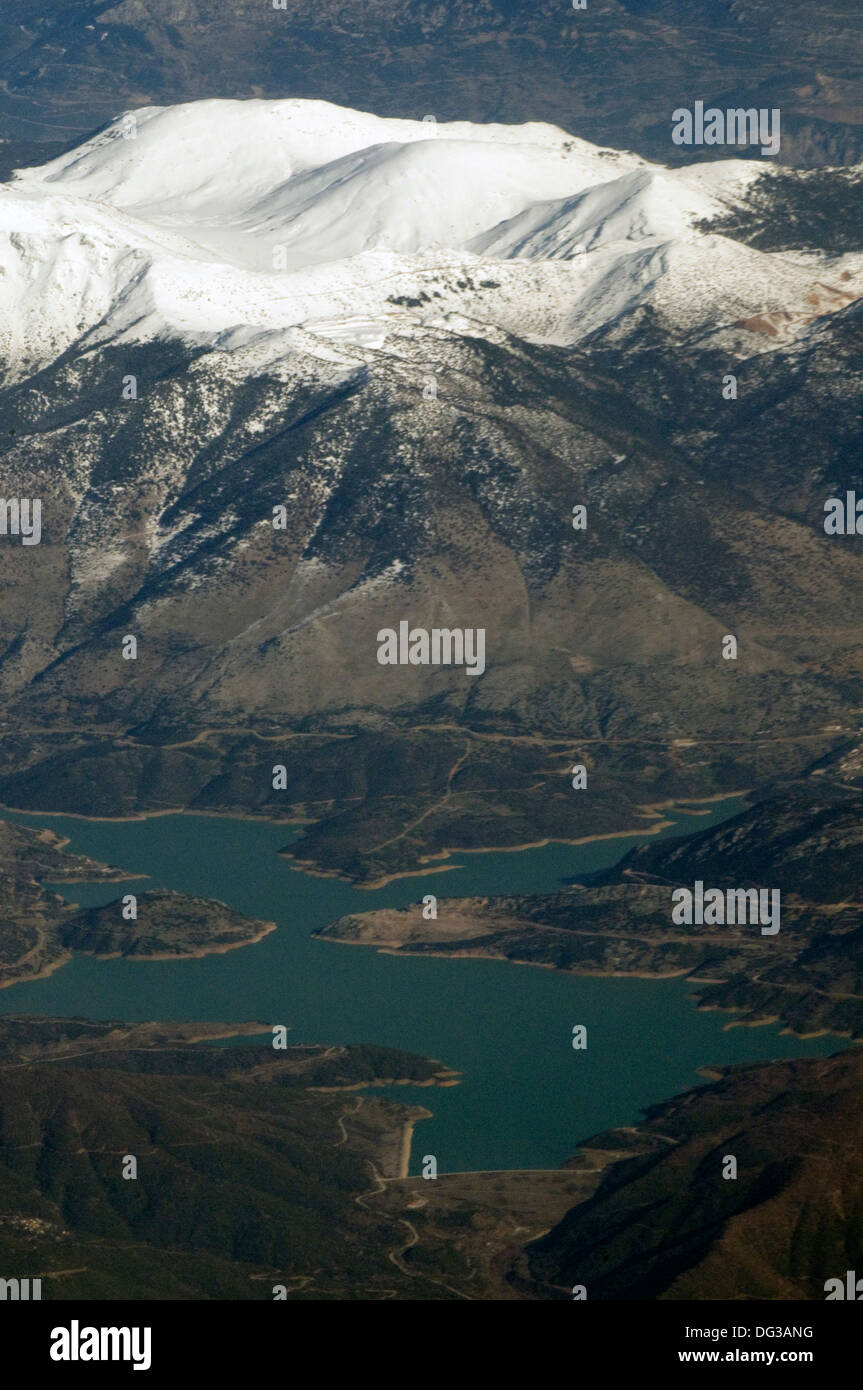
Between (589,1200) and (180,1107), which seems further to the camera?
(180,1107)

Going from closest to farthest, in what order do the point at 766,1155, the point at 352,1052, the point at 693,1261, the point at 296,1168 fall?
1. the point at 693,1261
2. the point at 766,1155
3. the point at 296,1168
4. the point at 352,1052

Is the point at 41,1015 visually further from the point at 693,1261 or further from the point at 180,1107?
the point at 693,1261

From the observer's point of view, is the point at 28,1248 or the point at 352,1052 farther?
the point at 352,1052

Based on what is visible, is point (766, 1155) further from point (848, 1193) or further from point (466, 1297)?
point (466, 1297)

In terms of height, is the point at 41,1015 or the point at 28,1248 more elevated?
the point at 41,1015
